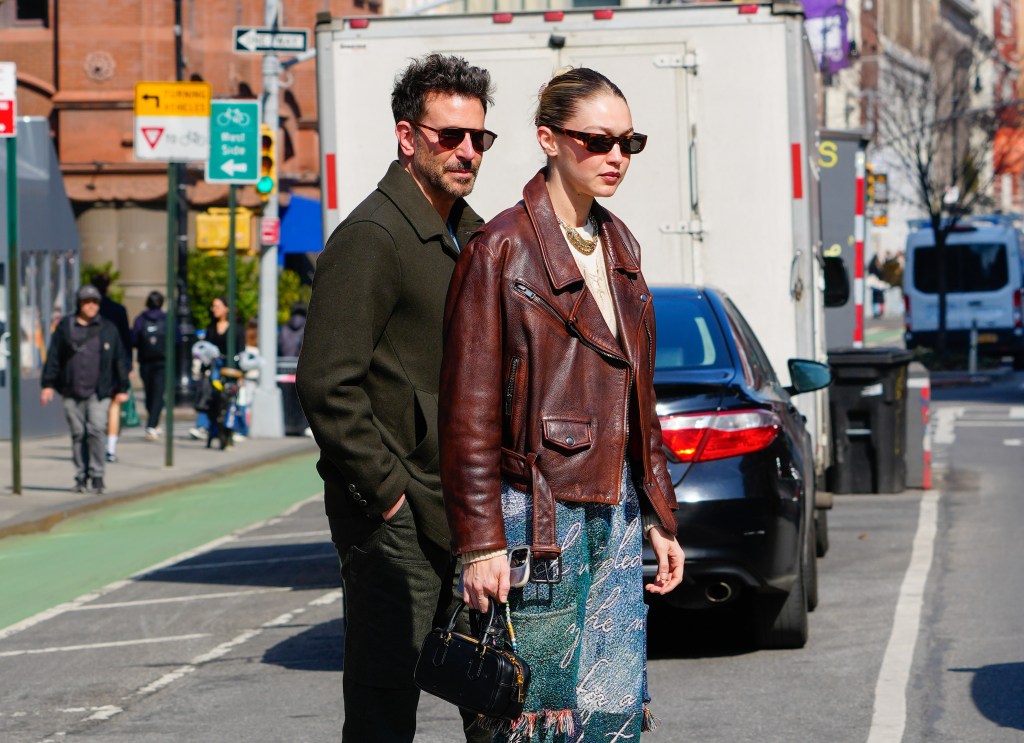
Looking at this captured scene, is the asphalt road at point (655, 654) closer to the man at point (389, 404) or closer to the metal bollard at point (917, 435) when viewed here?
the man at point (389, 404)

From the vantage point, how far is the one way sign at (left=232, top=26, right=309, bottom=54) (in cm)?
2177

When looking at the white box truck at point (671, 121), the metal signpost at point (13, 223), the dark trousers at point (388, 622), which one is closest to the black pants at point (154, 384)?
the metal signpost at point (13, 223)

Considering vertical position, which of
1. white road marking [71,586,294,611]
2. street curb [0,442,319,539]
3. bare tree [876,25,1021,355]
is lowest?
white road marking [71,586,294,611]

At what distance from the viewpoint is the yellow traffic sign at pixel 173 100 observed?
18375mm

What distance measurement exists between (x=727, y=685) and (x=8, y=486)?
10.3m

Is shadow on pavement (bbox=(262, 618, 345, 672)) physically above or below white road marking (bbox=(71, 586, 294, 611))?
below

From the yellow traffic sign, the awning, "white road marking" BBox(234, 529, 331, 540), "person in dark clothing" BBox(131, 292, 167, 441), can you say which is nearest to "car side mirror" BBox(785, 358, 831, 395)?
"white road marking" BBox(234, 529, 331, 540)

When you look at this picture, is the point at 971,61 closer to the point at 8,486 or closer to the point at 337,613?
the point at 8,486

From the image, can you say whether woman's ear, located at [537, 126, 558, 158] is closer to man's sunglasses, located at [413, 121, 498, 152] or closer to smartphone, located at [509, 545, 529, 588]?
man's sunglasses, located at [413, 121, 498, 152]

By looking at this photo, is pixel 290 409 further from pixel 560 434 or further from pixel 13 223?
pixel 560 434

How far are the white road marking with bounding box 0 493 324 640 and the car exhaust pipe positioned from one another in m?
3.57

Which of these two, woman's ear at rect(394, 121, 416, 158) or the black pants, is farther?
the black pants

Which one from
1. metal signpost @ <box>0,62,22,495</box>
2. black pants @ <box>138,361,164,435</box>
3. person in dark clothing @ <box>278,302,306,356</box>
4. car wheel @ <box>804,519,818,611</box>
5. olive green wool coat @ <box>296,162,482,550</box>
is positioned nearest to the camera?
olive green wool coat @ <box>296,162,482,550</box>

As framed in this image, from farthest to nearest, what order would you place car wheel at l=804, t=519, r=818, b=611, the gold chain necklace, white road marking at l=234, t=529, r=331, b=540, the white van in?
the white van, white road marking at l=234, t=529, r=331, b=540, car wheel at l=804, t=519, r=818, b=611, the gold chain necklace
